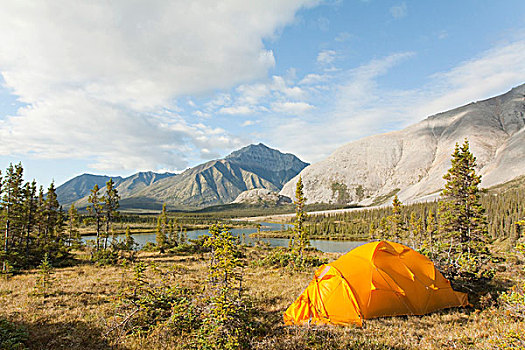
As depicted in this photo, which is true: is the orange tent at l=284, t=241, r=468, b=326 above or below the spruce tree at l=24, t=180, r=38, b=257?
below

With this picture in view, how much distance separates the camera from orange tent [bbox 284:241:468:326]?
11336 millimetres

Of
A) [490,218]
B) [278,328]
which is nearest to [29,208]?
[278,328]

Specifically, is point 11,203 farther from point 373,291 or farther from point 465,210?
point 465,210

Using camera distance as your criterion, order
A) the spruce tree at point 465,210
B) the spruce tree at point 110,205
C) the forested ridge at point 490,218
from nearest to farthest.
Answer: the spruce tree at point 465,210 → the spruce tree at point 110,205 → the forested ridge at point 490,218

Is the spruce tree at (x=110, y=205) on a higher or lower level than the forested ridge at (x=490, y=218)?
higher

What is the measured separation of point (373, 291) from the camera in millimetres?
11602

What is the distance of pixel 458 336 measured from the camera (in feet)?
30.7

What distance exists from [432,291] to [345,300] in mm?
4696

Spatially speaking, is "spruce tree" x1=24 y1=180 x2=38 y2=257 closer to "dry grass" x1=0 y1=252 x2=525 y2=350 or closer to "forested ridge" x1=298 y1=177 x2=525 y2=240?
"dry grass" x1=0 y1=252 x2=525 y2=350

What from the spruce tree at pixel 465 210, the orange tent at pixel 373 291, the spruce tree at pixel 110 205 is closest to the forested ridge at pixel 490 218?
the spruce tree at pixel 465 210

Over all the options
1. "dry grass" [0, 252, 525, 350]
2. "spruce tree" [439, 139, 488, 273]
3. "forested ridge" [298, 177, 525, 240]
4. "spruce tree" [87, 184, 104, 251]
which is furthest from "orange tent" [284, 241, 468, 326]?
"forested ridge" [298, 177, 525, 240]

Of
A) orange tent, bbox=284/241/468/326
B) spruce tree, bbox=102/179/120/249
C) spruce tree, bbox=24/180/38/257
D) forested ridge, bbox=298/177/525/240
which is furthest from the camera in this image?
forested ridge, bbox=298/177/525/240

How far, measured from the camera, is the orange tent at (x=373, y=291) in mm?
11336

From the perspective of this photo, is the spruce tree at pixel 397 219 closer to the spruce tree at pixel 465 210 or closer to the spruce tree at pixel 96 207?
the spruce tree at pixel 465 210
